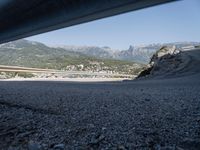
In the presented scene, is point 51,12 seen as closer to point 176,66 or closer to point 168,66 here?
point 176,66

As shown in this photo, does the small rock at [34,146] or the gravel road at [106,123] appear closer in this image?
the gravel road at [106,123]

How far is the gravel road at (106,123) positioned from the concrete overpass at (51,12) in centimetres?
196

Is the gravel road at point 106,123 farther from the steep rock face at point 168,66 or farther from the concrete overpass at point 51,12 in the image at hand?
the steep rock face at point 168,66

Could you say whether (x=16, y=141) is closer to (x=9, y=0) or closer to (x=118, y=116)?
(x=118, y=116)

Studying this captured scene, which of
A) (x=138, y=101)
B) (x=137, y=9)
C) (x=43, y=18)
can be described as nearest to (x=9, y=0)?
(x=43, y=18)

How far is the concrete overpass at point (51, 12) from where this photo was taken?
21.4 ft

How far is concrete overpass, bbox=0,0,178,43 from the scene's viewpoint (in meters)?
6.51

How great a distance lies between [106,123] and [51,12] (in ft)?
9.69

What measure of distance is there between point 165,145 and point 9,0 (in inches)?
190

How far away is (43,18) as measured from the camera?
849 cm

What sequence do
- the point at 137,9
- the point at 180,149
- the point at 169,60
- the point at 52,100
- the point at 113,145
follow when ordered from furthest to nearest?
the point at 169,60 → the point at 52,100 → the point at 137,9 → the point at 113,145 → the point at 180,149

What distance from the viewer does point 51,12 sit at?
8.07 metres

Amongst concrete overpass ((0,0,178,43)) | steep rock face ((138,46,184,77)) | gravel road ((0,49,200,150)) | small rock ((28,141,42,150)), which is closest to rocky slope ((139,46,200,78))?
steep rock face ((138,46,184,77))

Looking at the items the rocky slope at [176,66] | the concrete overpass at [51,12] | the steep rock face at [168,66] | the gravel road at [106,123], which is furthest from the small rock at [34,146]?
the steep rock face at [168,66]
